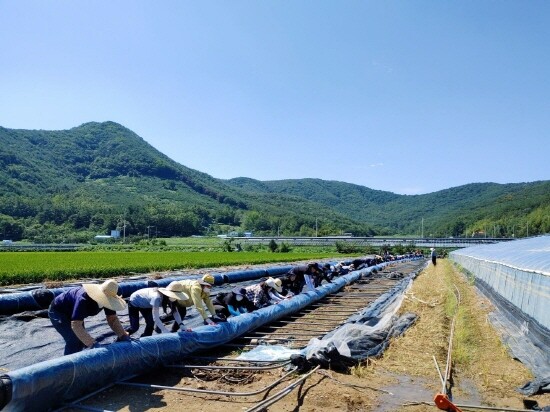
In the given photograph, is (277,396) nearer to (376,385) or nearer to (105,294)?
(376,385)

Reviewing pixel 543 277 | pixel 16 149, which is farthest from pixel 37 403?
pixel 16 149

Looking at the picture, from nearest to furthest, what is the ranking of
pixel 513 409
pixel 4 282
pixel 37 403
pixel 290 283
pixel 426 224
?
pixel 37 403, pixel 513 409, pixel 290 283, pixel 4 282, pixel 426 224

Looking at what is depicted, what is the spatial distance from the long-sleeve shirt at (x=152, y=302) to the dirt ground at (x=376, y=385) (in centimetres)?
84

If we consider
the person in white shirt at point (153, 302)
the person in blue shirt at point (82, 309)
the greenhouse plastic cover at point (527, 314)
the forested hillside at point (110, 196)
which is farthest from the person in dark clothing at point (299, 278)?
the forested hillside at point (110, 196)

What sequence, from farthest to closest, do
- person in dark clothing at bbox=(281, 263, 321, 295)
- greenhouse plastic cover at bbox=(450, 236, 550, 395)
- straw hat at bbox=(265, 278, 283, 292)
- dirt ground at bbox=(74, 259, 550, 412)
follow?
person in dark clothing at bbox=(281, 263, 321, 295) → straw hat at bbox=(265, 278, 283, 292) → greenhouse plastic cover at bbox=(450, 236, 550, 395) → dirt ground at bbox=(74, 259, 550, 412)

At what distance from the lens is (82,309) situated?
19.4 feet

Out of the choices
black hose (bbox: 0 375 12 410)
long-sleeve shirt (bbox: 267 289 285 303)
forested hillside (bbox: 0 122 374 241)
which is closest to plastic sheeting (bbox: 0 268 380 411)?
black hose (bbox: 0 375 12 410)

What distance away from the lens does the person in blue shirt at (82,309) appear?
588cm

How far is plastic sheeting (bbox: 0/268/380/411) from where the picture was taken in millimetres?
4656

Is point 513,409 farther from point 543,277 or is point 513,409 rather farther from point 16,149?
point 16,149

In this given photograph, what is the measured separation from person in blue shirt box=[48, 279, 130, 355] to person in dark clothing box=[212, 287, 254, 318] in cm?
357

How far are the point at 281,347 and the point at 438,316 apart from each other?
194 inches

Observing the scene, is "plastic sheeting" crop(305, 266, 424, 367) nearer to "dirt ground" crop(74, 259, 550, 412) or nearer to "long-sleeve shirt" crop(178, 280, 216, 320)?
"dirt ground" crop(74, 259, 550, 412)

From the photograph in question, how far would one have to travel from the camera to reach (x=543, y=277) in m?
8.96
